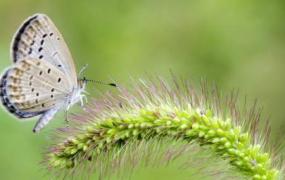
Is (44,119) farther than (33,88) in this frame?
No

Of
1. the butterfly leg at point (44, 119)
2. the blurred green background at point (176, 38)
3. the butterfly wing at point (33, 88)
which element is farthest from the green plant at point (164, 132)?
the blurred green background at point (176, 38)

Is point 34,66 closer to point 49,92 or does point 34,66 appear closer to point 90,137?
point 49,92

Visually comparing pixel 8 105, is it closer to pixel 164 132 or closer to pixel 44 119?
pixel 44 119

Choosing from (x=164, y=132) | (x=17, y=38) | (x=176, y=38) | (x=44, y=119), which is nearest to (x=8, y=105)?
(x=44, y=119)

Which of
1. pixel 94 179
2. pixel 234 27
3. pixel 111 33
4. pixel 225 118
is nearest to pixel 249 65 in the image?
pixel 234 27

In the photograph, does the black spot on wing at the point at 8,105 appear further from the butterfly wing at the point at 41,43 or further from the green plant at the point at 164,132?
the green plant at the point at 164,132

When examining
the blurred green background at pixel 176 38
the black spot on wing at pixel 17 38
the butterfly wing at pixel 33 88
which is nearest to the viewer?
the black spot on wing at pixel 17 38
